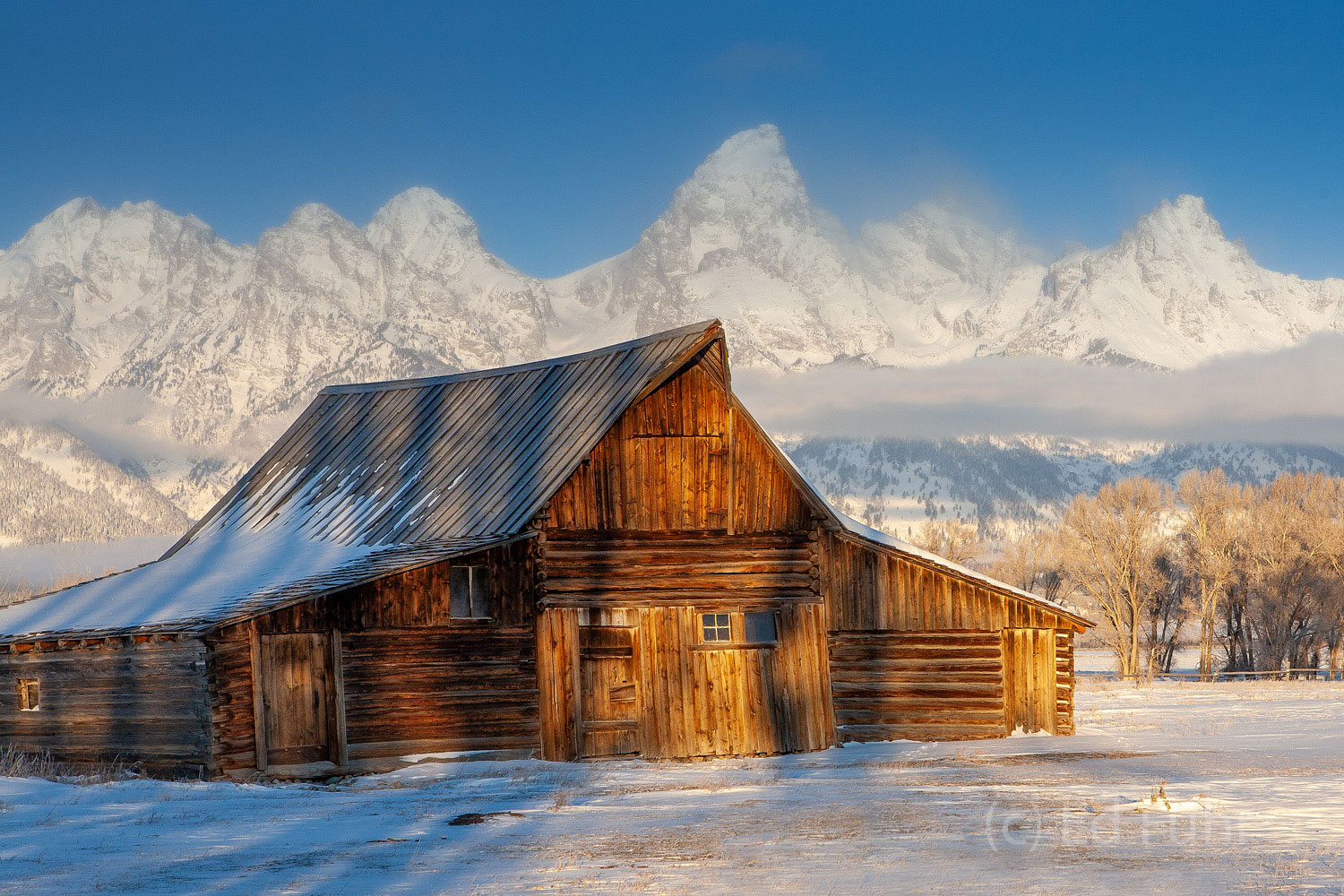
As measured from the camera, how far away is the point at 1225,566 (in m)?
72.8

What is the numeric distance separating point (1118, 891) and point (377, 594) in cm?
1382

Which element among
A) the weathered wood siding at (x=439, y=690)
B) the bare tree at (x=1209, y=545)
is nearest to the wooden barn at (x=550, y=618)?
the weathered wood siding at (x=439, y=690)

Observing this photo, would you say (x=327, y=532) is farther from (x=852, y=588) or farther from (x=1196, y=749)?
(x=1196, y=749)

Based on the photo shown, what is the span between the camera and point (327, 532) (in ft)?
88.8

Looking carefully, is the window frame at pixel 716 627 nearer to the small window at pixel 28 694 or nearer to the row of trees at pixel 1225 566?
the small window at pixel 28 694

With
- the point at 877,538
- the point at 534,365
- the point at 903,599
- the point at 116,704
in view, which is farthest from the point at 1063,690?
the point at 116,704

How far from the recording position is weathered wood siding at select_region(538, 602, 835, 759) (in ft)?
78.3

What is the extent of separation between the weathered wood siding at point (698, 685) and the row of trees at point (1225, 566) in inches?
1967

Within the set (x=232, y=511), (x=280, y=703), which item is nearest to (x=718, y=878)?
(x=280, y=703)

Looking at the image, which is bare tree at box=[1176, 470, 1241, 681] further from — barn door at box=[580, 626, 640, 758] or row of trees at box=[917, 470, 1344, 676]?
barn door at box=[580, 626, 640, 758]

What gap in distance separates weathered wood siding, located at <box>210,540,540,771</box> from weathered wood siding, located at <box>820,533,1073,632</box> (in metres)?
5.61

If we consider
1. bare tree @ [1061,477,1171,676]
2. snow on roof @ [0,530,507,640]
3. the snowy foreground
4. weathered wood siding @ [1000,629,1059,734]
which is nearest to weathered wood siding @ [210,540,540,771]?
snow on roof @ [0,530,507,640]

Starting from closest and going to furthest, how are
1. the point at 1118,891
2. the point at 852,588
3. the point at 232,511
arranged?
the point at 1118,891
the point at 852,588
the point at 232,511

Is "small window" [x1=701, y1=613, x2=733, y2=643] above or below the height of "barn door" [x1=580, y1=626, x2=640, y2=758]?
above
